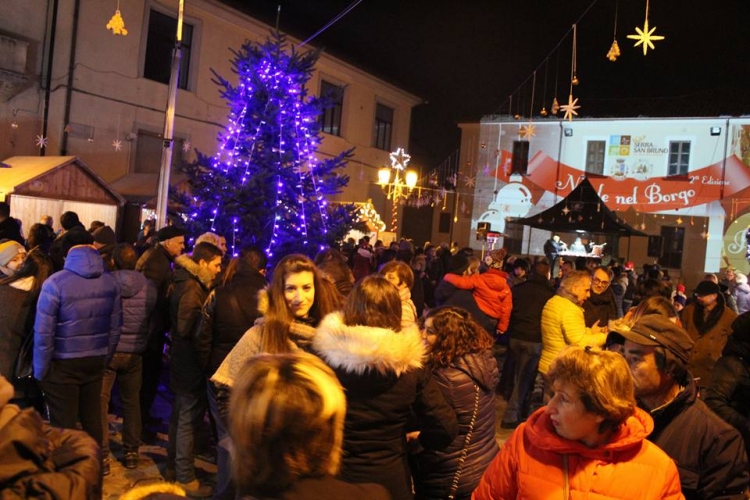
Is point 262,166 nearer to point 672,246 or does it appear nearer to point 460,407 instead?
point 460,407

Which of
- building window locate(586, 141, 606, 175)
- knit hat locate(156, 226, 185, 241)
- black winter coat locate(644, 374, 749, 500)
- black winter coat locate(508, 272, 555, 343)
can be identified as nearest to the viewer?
black winter coat locate(644, 374, 749, 500)

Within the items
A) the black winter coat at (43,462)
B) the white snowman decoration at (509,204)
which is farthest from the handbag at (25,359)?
the white snowman decoration at (509,204)

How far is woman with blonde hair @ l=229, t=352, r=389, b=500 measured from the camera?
1.74 m

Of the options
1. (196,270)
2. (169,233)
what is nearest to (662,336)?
(196,270)

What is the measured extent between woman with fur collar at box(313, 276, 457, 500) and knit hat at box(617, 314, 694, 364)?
42.5 inches

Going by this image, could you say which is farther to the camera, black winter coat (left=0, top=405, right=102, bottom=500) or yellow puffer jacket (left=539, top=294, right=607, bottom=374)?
yellow puffer jacket (left=539, top=294, right=607, bottom=374)

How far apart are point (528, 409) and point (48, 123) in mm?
14334

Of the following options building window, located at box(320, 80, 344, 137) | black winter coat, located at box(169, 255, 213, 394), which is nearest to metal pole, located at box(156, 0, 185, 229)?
black winter coat, located at box(169, 255, 213, 394)

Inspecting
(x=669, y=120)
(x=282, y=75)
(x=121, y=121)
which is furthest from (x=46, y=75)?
(x=669, y=120)

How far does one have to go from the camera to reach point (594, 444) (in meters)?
2.34

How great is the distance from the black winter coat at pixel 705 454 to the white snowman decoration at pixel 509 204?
99.7 feet

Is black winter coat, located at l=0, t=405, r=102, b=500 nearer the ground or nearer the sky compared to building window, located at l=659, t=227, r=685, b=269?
nearer the ground

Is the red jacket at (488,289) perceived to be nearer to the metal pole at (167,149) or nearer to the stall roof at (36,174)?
the metal pole at (167,149)

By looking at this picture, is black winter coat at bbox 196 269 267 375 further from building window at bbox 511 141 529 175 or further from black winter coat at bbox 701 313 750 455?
building window at bbox 511 141 529 175
